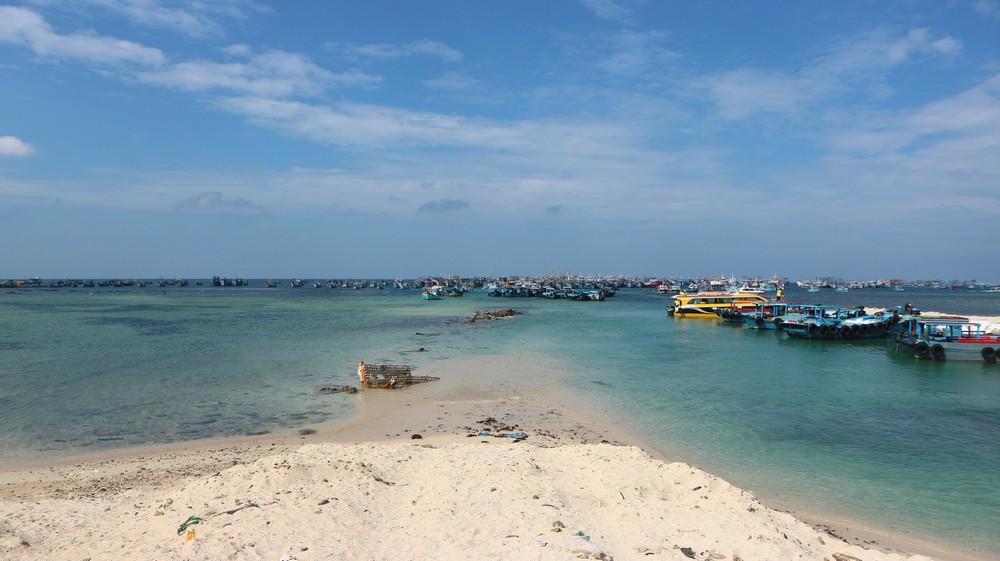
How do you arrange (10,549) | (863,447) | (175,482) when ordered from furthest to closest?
(863,447), (175,482), (10,549)

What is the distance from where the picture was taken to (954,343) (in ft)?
92.0

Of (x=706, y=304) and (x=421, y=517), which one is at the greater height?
(x=706, y=304)

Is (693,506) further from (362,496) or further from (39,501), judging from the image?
(39,501)

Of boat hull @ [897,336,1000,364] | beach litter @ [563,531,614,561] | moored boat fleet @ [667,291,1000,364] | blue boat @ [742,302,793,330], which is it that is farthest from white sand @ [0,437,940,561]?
blue boat @ [742,302,793,330]

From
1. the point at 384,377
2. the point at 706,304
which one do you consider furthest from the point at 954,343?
the point at 384,377

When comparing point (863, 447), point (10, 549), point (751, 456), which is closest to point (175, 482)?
point (10, 549)

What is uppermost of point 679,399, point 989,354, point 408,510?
point 408,510

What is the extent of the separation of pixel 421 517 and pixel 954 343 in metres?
30.8

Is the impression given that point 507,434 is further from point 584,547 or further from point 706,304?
point 706,304

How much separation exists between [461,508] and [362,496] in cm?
153

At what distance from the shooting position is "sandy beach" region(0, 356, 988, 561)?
6961 mm

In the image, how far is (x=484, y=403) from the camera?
18.0 metres

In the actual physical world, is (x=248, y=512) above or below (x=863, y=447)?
above

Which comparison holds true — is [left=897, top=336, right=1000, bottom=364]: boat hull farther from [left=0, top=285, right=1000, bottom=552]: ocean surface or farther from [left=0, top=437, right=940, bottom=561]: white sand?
[left=0, top=437, right=940, bottom=561]: white sand
